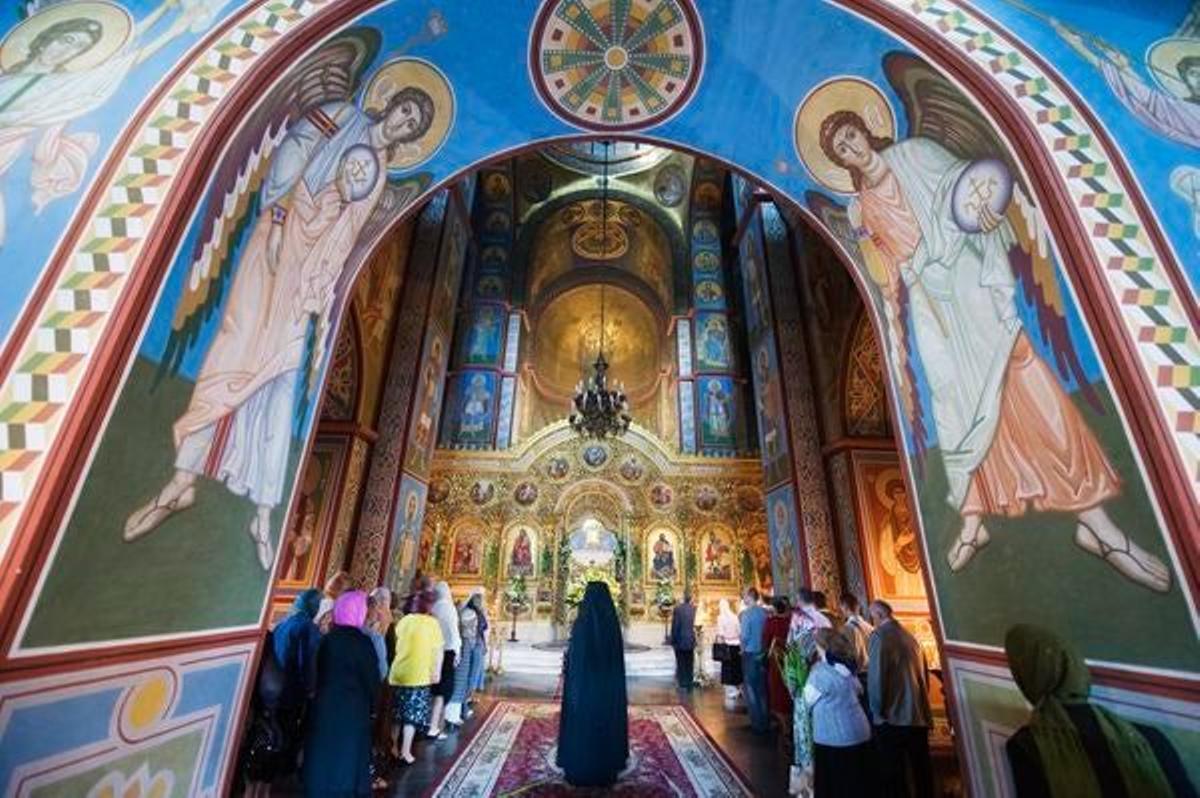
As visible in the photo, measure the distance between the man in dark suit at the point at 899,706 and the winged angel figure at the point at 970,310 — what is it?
3.21ft

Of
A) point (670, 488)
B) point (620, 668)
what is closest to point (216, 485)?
point (620, 668)

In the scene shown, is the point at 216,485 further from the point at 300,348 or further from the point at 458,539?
the point at 458,539

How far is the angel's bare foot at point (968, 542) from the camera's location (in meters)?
3.10

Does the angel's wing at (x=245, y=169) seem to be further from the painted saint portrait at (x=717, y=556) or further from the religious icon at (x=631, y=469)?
the painted saint portrait at (x=717, y=556)

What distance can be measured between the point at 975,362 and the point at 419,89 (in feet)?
14.6

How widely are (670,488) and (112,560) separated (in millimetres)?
13510

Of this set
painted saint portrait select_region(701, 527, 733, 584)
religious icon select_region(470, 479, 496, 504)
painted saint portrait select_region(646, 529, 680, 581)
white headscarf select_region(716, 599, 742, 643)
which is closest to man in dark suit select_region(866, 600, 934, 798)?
white headscarf select_region(716, 599, 742, 643)

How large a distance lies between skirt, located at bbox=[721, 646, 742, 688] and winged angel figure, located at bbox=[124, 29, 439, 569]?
684 centimetres

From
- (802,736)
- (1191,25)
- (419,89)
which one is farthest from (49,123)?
(802,736)

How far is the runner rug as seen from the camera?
Answer: 4098 millimetres

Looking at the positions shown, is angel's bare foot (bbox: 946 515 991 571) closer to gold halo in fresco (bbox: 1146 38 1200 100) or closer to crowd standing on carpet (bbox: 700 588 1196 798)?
crowd standing on carpet (bbox: 700 588 1196 798)

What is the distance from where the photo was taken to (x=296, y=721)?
367 cm

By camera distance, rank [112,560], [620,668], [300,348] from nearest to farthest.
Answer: [112,560] < [300,348] < [620,668]

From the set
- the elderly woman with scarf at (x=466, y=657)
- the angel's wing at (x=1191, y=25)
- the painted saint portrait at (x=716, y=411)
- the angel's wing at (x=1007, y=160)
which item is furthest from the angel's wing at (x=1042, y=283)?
the painted saint portrait at (x=716, y=411)
